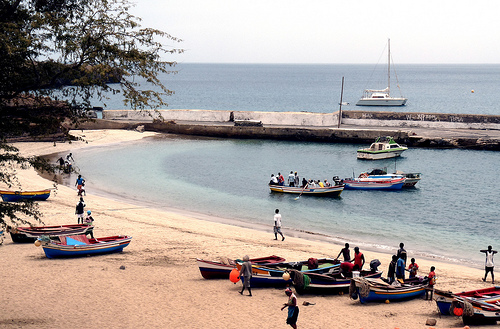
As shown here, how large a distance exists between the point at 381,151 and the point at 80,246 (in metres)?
33.2

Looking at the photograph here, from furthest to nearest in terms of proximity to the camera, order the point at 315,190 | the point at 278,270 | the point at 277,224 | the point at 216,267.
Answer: the point at 315,190
the point at 277,224
the point at 216,267
the point at 278,270

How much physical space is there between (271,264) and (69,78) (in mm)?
8546

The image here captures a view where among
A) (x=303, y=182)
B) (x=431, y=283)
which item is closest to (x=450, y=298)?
(x=431, y=283)

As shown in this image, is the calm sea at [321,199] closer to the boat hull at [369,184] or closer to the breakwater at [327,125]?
the boat hull at [369,184]

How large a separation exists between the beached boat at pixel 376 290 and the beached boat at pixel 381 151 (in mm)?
30853

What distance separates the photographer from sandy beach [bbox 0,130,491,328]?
13227 millimetres

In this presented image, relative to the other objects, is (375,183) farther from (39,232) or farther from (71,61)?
(71,61)

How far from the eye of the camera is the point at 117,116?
2461 inches

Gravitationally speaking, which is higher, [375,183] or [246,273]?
[375,183]

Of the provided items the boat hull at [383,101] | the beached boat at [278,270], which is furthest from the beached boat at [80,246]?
the boat hull at [383,101]

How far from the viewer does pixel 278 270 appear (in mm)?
15617

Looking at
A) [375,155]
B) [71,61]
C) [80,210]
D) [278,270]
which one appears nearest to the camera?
[71,61]

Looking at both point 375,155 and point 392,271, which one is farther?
point 375,155

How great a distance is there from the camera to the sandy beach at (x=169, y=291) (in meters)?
13.2
